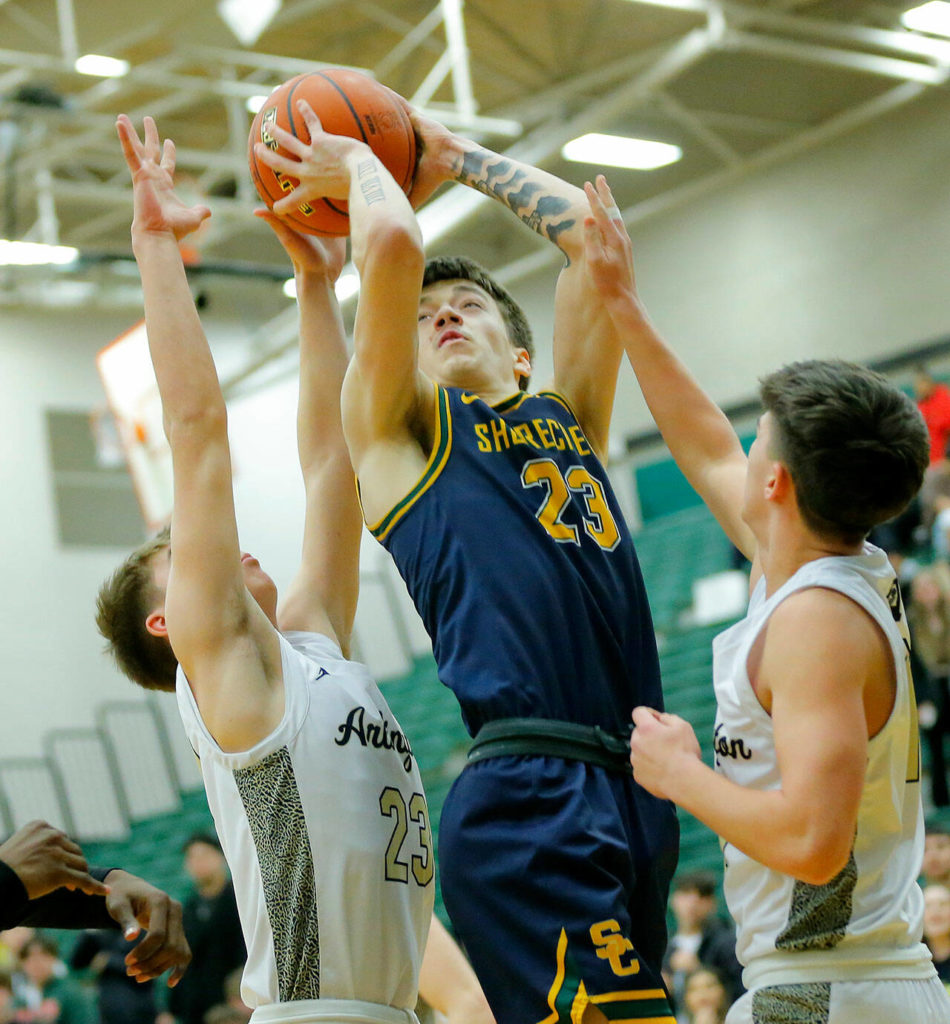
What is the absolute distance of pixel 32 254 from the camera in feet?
51.4

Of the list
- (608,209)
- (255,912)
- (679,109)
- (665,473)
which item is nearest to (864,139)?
(679,109)

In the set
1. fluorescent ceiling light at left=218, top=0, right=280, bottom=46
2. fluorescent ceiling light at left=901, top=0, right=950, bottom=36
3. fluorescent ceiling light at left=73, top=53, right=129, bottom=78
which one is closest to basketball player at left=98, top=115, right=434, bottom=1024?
fluorescent ceiling light at left=218, top=0, right=280, bottom=46

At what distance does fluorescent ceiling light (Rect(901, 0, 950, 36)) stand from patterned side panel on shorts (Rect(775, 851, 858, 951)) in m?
13.8

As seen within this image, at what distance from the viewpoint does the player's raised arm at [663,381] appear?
3.29 m

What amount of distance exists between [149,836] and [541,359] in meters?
7.64

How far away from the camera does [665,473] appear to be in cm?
1809

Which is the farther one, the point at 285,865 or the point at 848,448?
the point at 285,865

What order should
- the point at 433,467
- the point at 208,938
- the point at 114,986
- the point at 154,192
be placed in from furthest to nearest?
the point at 114,986, the point at 208,938, the point at 154,192, the point at 433,467

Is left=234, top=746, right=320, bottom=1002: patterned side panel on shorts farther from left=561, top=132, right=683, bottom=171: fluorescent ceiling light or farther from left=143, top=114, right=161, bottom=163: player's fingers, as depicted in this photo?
left=561, top=132, right=683, bottom=171: fluorescent ceiling light

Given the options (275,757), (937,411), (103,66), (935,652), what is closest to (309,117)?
(275,757)

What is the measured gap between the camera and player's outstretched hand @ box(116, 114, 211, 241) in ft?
10.3

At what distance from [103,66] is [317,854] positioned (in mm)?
11649

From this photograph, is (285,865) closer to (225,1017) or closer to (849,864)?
(849,864)

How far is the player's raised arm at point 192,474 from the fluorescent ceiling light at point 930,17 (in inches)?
523
